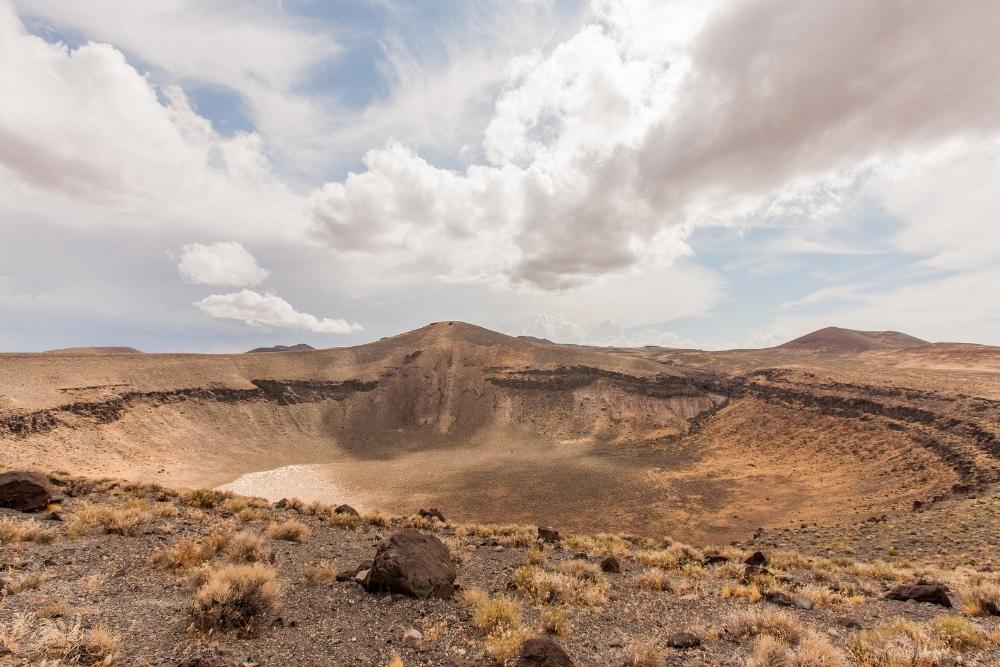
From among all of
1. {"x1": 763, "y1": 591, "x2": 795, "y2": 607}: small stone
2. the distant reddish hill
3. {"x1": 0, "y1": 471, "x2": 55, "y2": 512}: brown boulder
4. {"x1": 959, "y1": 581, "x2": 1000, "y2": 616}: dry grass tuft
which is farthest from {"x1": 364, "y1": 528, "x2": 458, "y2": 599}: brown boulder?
the distant reddish hill

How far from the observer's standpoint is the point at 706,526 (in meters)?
A: 32.0

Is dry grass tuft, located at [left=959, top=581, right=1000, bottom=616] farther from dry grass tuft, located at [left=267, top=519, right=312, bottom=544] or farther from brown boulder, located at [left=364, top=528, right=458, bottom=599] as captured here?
dry grass tuft, located at [left=267, top=519, right=312, bottom=544]

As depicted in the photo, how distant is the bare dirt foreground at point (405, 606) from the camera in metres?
6.54

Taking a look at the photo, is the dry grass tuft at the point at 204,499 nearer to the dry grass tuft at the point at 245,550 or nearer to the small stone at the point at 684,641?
the dry grass tuft at the point at 245,550

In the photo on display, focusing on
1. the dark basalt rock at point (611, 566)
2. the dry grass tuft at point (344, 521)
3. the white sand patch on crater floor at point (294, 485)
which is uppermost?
the dry grass tuft at point (344, 521)

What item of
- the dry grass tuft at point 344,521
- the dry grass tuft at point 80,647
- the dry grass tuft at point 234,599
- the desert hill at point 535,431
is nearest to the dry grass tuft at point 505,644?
the dry grass tuft at point 234,599

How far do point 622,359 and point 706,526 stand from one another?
159 feet

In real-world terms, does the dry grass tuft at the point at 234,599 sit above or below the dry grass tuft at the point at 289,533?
above

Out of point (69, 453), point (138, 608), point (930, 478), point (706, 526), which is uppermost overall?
point (138, 608)

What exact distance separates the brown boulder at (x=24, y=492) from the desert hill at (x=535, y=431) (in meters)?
25.9

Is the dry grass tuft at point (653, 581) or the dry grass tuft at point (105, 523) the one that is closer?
the dry grass tuft at point (105, 523)

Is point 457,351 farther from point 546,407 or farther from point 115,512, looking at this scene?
point 115,512

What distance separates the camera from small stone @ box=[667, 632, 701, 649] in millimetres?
7648

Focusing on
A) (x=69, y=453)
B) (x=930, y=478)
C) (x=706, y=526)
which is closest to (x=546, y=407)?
(x=706, y=526)
